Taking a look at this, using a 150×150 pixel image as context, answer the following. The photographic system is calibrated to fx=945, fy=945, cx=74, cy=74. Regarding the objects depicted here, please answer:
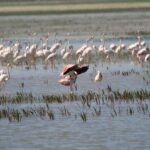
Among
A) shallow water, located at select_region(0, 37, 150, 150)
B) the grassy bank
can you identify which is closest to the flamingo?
shallow water, located at select_region(0, 37, 150, 150)

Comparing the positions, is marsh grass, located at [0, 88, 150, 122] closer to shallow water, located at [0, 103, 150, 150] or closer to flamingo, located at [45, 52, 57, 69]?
shallow water, located at [0, 103, 150, 150]

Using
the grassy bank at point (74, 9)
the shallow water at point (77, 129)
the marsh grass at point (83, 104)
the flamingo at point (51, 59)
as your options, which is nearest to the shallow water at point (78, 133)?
the shallow water at point (77, 129)

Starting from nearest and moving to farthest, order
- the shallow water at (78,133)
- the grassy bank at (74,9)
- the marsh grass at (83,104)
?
1. the shallow water at (78,133)
2. the marsh grass at (83,104)
3. the grassy bank at (74,9)

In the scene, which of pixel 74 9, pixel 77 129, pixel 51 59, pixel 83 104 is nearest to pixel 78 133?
pixel 77 129

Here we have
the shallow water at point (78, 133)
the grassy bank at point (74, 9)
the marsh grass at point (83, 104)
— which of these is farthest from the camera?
the grassy bank at point (74, 9)

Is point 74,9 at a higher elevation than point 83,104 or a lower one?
higher

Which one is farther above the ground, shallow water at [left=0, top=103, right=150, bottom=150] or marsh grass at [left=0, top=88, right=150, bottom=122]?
marsh grass at [left=0, top=88, right=150, bottom=122]

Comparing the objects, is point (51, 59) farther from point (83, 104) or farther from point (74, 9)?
point (74, 9)

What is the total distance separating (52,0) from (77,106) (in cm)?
11427

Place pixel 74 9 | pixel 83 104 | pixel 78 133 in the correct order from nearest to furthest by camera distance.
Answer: pixel 78 133, pixel 83 104, pixel 74 9

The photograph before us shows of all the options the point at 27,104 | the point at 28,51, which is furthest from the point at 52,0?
the point at 27,104

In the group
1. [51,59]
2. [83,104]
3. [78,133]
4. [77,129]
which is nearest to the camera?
[78,133]

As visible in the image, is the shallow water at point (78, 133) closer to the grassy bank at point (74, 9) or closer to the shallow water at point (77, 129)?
the shallow water at point (77, 129)

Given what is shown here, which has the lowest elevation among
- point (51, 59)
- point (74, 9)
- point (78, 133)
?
point (78, 133)
